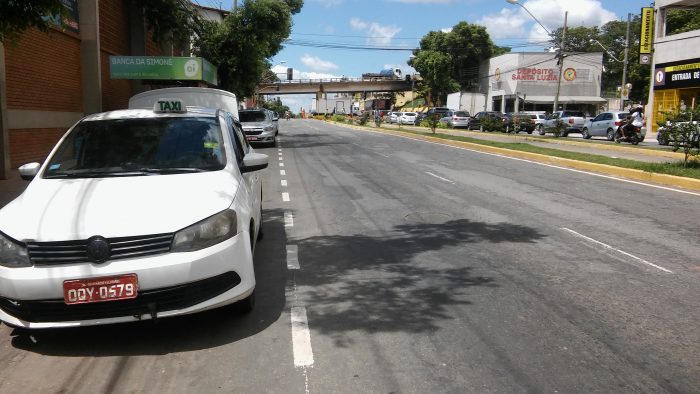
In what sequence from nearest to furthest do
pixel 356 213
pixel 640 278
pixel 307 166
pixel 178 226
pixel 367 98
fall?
pixel 178 226
pixel 640 278
pixel 356 213
pixel 307 166
pixel 367 98

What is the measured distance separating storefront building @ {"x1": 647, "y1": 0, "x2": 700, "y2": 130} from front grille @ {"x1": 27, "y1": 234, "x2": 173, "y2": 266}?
30.1 m

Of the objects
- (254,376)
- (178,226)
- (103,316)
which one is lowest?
(254,376)

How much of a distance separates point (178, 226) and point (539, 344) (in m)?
2.67

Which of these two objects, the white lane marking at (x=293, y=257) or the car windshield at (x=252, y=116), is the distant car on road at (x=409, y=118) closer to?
the car windshield at (x=252, y=116)

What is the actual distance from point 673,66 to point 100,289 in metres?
33.9

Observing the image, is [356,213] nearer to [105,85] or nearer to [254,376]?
[254,376]

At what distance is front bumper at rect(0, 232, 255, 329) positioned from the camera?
361 centimetres

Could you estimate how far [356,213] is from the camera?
9039mm

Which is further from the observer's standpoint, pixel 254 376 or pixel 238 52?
pixel 238 52

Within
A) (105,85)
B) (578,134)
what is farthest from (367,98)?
(105,85)

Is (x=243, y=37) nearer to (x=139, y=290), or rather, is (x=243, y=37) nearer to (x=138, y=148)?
(x=138, y=148)

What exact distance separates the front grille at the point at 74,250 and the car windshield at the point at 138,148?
1.04m

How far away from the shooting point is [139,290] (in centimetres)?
368

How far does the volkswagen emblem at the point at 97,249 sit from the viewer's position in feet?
11.9
